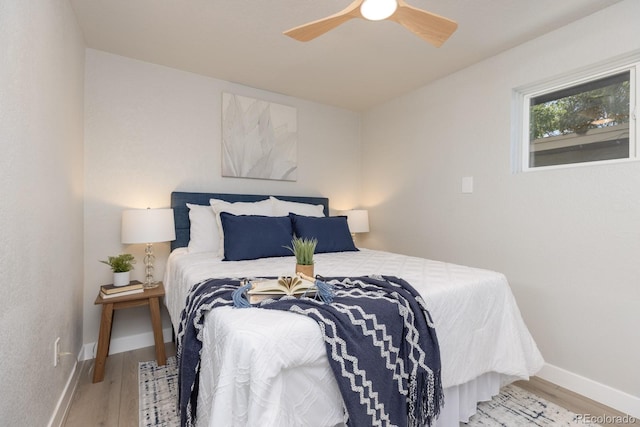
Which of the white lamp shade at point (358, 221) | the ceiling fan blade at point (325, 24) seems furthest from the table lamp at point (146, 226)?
the white lamp shade at point (358, 221)

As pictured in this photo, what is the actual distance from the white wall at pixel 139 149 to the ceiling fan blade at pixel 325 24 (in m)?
1.63

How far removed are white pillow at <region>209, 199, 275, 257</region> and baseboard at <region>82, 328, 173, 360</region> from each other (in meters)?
1.00

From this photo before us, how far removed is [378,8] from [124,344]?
303cm

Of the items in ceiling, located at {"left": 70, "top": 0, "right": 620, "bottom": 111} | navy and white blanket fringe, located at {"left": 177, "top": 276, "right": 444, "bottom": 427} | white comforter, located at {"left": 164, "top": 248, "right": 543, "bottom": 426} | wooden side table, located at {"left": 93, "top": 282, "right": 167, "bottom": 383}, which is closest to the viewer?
white comforter, located at {"left": 164, "top": 248, "right": 543, "bottom": 426}

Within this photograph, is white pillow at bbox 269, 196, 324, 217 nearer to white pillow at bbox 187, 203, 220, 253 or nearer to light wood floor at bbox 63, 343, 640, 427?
white pillow at bbox 187, 203, 220, 253

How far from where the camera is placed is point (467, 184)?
9.13 feet

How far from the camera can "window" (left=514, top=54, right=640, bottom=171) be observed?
1996mm

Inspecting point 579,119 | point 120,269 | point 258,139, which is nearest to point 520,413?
point 579,119

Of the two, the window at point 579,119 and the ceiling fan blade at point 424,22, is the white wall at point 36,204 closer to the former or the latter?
the ceiling fan blade at point 424,22

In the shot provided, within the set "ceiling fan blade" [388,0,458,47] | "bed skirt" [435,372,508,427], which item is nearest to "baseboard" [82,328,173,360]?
"bed skirt" [435,372,508,427]

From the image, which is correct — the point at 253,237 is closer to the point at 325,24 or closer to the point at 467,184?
the point at 325,24

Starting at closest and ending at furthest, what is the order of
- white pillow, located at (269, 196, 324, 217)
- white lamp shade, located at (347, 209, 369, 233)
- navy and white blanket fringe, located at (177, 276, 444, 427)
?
navy and white blanket fringe, located at (177, 276, 444, 427) < white pillow, located at (269, 196, 324, 217) < white lamp shade, located at (347, 209, 369, 233)

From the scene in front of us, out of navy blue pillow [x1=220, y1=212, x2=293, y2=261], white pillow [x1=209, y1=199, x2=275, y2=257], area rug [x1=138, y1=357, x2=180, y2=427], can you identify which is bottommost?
area rug [x1=138, y1=357, x2=180, y2=427]

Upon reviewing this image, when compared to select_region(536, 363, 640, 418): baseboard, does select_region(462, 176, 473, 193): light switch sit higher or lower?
higher
